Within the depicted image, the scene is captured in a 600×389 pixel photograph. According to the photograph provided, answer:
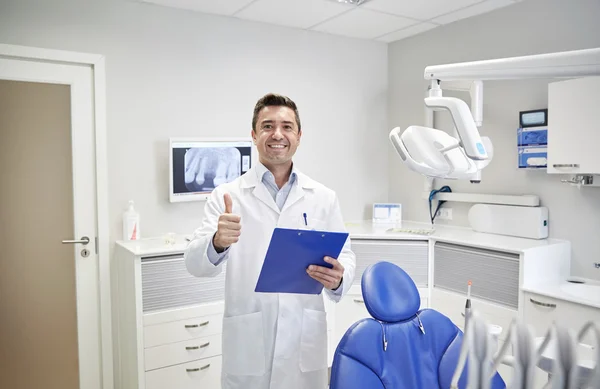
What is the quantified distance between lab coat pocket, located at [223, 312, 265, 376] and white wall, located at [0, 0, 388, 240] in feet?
5.03

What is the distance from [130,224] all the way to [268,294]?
1.48 meters

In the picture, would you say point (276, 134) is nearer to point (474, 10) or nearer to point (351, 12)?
point (351, 12)

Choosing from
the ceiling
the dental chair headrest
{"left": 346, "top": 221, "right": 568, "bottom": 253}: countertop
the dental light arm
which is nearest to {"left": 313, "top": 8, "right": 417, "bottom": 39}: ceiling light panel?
the ceiling

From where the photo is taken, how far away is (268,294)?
6.01 ft

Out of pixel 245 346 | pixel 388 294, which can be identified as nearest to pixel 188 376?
pixel 245 346

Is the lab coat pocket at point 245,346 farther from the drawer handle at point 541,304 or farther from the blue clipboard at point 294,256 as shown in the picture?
the drawer handle at point 541,304

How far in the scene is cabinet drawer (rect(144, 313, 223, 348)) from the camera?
8.79 feet

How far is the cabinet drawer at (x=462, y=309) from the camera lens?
9.13 feet

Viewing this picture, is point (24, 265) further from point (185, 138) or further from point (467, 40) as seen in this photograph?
point (467, 40)

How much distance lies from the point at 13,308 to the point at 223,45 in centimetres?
208

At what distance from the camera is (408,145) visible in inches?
51.8

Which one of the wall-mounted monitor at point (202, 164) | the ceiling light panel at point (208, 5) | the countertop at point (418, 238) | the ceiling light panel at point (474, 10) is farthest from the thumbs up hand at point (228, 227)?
the ceiling light panel at point (474, 10)

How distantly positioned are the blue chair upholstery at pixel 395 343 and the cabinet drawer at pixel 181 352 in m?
1.42

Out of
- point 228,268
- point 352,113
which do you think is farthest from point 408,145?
point 352,113
